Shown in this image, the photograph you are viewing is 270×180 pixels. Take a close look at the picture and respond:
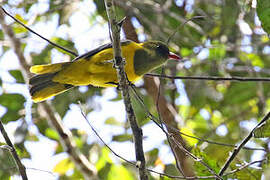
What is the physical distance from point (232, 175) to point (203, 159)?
0.19 metres

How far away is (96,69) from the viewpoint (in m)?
3.11

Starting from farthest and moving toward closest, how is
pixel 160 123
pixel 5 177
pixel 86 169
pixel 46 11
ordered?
pixel 46 11 < pixel 86 169 < pixel 5 177 < pixel 160 123

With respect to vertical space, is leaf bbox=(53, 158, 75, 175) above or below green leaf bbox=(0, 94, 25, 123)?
below

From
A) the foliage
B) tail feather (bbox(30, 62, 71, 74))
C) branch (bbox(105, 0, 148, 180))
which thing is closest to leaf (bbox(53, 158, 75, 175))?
the foliage

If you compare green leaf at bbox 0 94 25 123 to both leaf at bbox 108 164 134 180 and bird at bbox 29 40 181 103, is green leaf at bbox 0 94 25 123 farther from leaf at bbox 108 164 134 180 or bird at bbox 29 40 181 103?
leaf at bbox 108 164 134 180

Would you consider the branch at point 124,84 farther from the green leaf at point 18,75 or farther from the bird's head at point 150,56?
the green leaf at point 18,75

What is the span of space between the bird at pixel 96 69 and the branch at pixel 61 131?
307 mm

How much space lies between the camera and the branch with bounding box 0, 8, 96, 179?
3.47 metres

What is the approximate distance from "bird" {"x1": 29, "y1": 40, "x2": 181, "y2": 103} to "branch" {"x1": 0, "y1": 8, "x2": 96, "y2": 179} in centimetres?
31

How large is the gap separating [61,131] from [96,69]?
74cm

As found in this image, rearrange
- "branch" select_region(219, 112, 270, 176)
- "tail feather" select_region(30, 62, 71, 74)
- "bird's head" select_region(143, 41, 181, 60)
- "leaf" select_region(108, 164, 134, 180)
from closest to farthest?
"branch" select_region(219, 112, 270, 176) < "tail feather" select_region(30, 62, 71, 74) < "bird's head" select_region(143, 41, 181, 60) < "leaf" select_region(108, 164, 134, 180)

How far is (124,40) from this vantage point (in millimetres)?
3256

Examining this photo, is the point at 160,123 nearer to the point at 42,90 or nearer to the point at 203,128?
the point at 42,90

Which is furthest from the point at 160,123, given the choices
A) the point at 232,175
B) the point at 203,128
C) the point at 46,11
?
the point at 203,128
